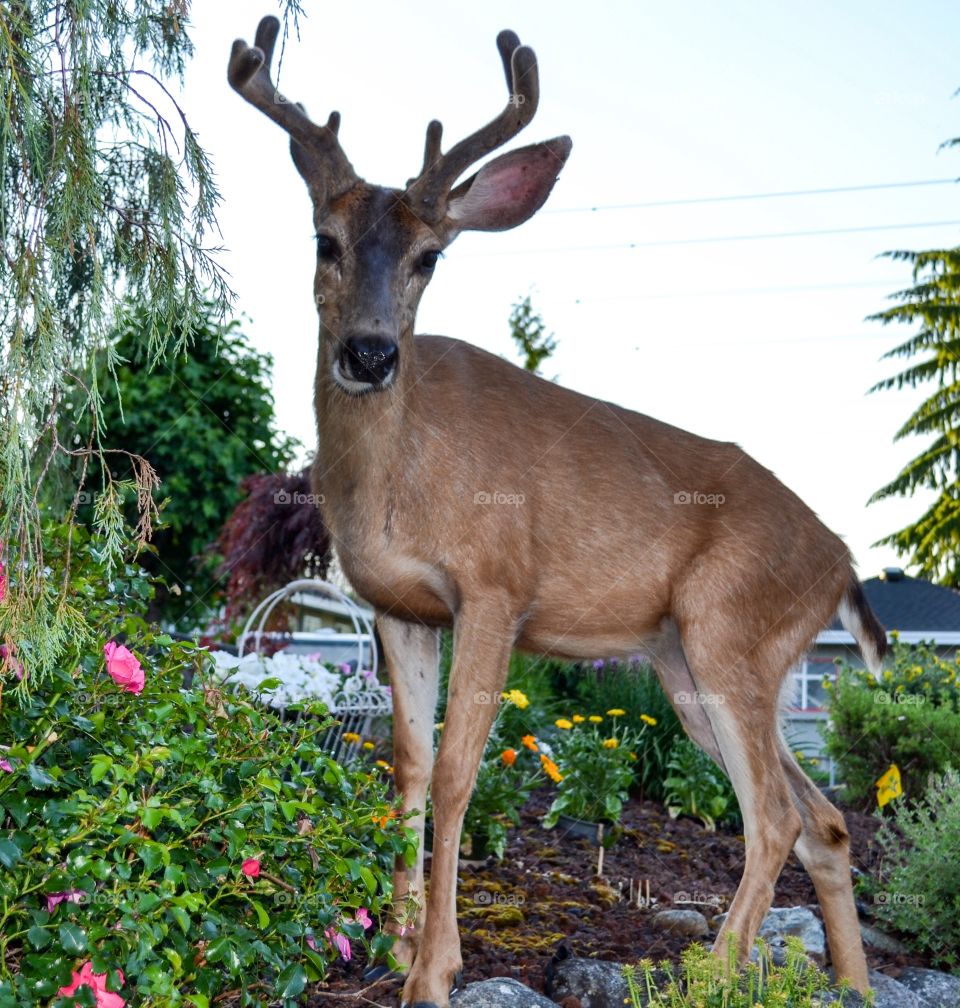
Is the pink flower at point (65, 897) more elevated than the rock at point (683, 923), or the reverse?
the pink flower at point (65, 897)

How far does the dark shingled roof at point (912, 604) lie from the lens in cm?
1922

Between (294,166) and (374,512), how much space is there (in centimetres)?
136

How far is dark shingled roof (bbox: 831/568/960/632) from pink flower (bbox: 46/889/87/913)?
56.6ft

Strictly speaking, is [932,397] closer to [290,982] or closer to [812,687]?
[812,687]

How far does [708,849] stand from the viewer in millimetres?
7133

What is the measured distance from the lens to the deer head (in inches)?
163

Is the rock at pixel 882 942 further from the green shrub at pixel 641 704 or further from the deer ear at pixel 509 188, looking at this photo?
the deer ear at pixel 509 188

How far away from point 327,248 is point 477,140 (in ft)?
2.37

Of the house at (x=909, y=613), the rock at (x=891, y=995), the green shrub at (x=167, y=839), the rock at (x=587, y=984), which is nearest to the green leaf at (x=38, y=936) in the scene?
the green shrub at (x=167, y=839)

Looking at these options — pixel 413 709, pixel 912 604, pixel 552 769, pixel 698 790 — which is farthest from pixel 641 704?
pixel 912 604

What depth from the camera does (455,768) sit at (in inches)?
166

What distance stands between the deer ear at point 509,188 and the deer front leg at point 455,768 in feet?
4.90

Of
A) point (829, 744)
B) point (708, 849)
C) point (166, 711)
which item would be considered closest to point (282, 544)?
point (829, 744)

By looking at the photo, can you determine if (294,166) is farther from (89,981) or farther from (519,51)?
(89,981)
